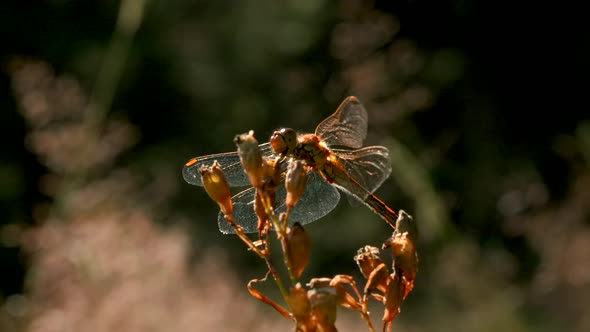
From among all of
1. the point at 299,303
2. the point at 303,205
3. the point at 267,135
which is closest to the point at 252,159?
the point at 299,303

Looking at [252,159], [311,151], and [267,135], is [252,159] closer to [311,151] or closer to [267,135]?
[311,151]

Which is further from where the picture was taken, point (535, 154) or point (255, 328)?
point (535, 154)

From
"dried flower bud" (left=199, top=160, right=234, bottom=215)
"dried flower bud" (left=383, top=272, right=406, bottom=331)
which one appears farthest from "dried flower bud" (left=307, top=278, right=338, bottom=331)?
"dried flower bud" (left=199, top=160, right=234, bottom=215)

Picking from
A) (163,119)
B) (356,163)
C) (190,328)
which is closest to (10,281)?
(163,119)

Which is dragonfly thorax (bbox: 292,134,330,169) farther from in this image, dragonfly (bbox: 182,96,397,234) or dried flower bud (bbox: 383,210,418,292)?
dried flower bud (bbox: 383,210,418,292)

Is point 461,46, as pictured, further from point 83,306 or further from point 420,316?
point 83,306

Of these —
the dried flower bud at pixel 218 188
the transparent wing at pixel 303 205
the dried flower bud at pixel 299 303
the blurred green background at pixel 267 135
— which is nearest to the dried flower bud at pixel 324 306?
the dried flower bud at pixel 299 303

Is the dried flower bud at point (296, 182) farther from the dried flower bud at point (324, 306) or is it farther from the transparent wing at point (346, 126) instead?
the transparent wing at point (346, 126)
